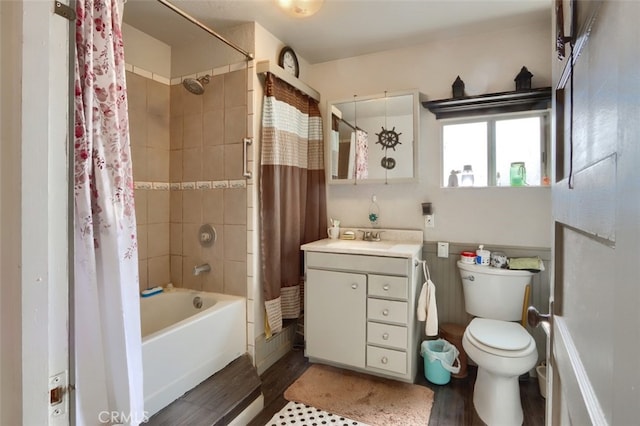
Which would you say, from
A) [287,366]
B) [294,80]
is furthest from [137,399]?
[294,80]

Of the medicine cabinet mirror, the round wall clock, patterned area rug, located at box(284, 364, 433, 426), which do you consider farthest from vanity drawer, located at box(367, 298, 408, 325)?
the round wall clock

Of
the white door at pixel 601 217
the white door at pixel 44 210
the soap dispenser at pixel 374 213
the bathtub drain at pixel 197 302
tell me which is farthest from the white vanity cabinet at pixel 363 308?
the white door at pixel 44 210

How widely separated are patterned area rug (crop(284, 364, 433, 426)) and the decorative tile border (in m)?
1.41

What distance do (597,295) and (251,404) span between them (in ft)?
5.90

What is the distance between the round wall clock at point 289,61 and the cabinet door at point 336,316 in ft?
5.12

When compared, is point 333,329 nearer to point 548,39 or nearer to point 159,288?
point 159,288

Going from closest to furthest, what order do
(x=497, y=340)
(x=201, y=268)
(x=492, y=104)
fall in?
(x=497, y=340) → (x=492, y=104) → (x=201, y=268)

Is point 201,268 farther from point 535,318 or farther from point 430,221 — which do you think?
point 535,318

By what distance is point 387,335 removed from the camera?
1958mm

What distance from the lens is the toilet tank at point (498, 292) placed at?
75.9 inches

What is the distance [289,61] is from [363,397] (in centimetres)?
243

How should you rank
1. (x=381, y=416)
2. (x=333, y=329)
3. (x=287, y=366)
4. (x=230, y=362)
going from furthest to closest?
(x=287, y=366)
(x=333, y=329)
(x=230, y=362)
(x=381, y=416)

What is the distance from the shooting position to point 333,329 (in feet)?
6.88

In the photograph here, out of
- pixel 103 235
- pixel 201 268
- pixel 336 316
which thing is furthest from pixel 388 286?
pixel 103 235
